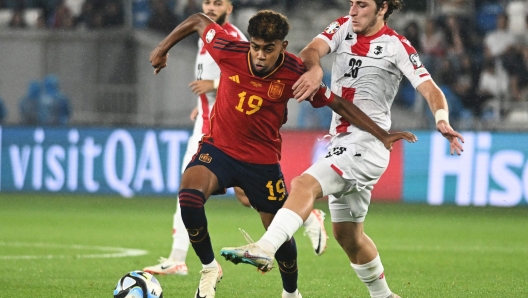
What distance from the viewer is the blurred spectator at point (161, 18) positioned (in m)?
18.6

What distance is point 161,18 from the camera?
18.6 meters

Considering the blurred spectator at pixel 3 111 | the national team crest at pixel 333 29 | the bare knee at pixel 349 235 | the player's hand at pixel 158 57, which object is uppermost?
the national team crest at pixel 333 29

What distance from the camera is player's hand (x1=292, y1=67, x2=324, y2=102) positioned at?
564 centimetres

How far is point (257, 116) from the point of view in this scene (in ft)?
19.7

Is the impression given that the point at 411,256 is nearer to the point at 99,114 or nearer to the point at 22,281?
the point at 22,281

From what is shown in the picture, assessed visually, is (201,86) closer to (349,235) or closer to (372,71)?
(372,71)

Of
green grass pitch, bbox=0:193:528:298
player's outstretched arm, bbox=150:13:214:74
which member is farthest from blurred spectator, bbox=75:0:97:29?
player's outstretched arm, bbox=150:13:214:74

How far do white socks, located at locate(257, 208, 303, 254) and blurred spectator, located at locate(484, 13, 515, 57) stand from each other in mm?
12250

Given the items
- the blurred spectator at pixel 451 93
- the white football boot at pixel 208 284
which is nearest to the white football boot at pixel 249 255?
the white football boot at pixel 208 284

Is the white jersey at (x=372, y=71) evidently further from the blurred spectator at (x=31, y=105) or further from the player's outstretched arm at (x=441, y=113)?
the blurred spectator at (x=31, y=105)

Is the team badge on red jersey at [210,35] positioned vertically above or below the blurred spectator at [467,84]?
above

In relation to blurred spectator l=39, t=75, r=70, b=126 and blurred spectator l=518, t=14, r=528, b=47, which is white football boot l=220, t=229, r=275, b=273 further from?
blurred spectator l=518, t=14, r=528, b=47

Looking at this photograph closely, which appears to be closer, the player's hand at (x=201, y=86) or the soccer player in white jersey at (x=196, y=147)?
the soccer player in white jersey at (x=196, y=147)

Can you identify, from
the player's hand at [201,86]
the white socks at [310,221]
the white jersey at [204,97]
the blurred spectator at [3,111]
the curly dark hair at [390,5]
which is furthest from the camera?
the blurred spectator at [3,111]
